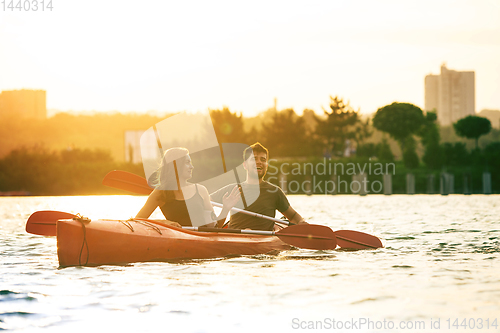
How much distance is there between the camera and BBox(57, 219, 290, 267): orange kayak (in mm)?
6719

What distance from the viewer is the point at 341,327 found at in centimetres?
449

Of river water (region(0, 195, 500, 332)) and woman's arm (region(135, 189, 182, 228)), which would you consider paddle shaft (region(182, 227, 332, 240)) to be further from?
woman's arm (region(135, 189, 182, 228))

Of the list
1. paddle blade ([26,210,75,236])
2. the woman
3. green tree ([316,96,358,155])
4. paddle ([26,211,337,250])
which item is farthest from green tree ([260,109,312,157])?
the woman

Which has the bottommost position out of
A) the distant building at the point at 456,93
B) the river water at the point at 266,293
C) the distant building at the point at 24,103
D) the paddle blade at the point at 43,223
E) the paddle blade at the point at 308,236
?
the river water at the point at 266,293

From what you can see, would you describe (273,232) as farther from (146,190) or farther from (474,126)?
(474,126)

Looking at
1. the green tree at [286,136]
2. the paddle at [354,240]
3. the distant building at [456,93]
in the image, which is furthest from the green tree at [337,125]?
the distant building at [456,93]

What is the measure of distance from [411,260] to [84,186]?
42379mm

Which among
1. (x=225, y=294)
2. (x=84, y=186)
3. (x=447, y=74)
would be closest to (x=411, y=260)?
(x=225, y=294)

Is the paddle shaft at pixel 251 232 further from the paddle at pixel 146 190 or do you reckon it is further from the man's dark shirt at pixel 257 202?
the paddle at pixel 146 190

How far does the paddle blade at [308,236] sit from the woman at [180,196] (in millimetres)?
1069

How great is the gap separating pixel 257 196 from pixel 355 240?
2.01 metres

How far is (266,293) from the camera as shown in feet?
18.8

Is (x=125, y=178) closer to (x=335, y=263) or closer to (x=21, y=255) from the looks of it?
(x=21, y=255)

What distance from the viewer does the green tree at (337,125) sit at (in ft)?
190
